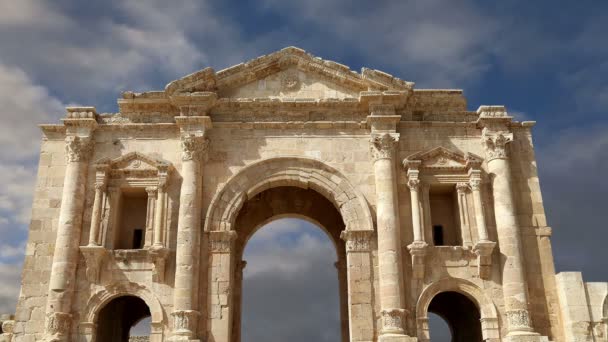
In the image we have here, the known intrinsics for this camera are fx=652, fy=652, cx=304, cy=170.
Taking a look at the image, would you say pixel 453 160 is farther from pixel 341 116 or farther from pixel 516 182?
pixel 341 116

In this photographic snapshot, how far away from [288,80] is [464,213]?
278 inches

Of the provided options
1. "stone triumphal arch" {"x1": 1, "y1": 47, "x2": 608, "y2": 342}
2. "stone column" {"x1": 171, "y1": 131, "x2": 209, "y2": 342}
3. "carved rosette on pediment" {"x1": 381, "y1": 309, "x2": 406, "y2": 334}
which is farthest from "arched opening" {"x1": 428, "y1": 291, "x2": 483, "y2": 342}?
"stone column" {"x1": 171, "y1": 131, "x2": 209, "y2": 342}

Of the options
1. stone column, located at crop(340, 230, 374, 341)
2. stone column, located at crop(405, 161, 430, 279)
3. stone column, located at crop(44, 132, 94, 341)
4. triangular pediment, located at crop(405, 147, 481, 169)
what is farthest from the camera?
triangular pediment, located at crop(405, 147, 481, 169)

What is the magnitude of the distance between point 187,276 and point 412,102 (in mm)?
8955

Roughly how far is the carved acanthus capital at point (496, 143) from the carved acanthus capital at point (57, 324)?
13.4 metres

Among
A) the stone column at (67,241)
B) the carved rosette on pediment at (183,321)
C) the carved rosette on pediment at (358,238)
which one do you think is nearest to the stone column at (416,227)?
the carved rosette on pediment at (358,238)

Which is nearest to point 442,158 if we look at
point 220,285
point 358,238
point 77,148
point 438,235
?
point 438,235

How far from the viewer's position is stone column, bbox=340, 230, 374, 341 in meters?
18.4

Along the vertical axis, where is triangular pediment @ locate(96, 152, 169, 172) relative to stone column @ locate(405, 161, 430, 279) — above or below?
above

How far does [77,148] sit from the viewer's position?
2022cm

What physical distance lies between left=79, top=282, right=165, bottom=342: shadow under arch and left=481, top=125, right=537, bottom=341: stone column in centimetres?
986

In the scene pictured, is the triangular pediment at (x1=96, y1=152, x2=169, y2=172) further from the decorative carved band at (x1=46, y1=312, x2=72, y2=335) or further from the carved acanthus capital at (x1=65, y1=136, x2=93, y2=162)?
the decorative carved band at (x1=46, y1=312, x2=72, y2=335)

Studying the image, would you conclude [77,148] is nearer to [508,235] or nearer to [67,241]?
[67,241]

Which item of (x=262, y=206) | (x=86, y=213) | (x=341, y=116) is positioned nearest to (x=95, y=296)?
(x=86, y=213)
